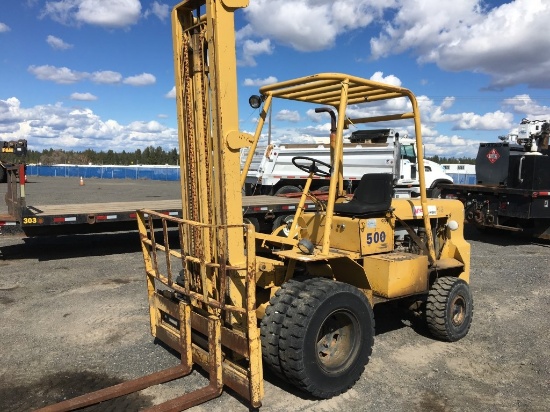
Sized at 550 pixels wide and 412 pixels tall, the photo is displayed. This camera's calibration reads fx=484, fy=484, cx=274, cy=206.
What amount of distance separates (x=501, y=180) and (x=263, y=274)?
33.3 ft

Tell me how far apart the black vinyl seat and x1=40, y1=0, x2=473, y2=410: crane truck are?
0.01 metres

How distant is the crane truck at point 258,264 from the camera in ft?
11.4

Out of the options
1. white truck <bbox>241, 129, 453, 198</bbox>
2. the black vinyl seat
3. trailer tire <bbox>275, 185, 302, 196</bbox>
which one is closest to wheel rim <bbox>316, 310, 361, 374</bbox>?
the black vinyl seat

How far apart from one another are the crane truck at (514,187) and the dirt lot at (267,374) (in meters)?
3.09

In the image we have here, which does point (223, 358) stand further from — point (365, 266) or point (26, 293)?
point (26, 293)

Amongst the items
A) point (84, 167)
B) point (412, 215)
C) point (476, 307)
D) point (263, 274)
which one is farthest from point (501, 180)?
point (84, 167)

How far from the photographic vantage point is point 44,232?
8.79 meters

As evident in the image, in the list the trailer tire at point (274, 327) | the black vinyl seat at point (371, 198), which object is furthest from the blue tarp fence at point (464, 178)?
the trailer tire at point (274, 327)

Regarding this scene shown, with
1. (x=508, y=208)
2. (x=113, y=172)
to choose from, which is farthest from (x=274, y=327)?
(x=113, y=172)

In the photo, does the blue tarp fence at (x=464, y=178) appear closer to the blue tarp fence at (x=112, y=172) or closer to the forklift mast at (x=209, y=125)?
the blue tarp fence at (x=112, y=172)

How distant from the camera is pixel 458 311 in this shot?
5.14 m

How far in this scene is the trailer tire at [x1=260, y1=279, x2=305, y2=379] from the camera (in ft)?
11.5

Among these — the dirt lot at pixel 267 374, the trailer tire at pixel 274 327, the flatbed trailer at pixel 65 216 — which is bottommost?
the dirt lot at pixel 267 374

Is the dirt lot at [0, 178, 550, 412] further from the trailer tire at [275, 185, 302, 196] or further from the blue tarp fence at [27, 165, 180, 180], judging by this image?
the blue tarp fence at [27, 165, 180, 180]
